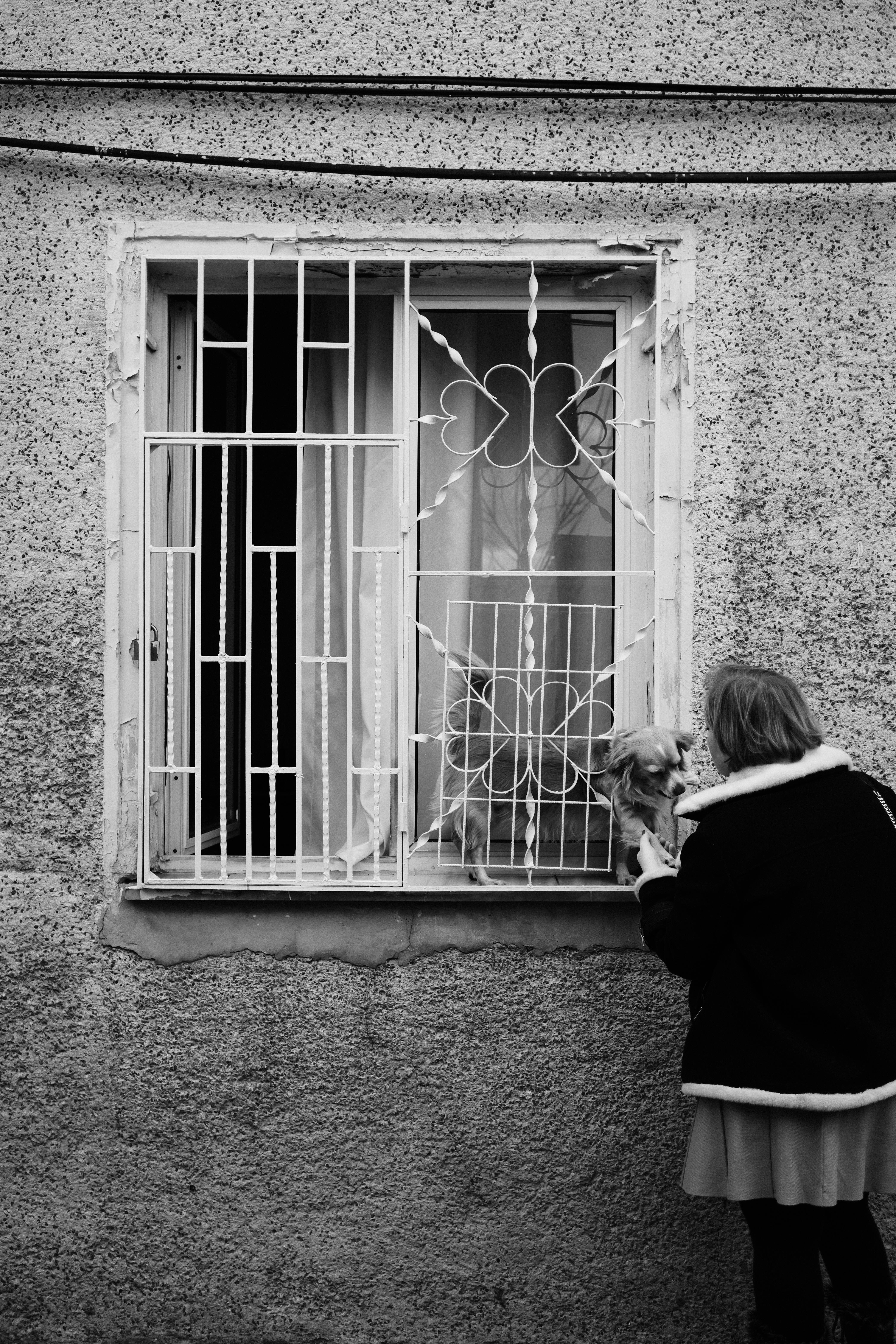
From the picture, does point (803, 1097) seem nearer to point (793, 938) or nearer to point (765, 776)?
point (793, 938)

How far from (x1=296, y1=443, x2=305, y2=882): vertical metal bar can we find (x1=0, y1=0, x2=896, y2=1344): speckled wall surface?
1.21ft

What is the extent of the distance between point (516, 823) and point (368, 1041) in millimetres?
774

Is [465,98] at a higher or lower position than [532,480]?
higher

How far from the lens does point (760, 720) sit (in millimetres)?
2322

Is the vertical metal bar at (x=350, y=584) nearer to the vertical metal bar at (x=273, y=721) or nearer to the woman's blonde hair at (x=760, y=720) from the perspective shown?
the vertical metal bar at (x=273, y=721)

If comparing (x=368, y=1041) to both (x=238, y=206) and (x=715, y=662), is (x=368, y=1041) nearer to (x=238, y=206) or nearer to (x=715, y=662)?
(x=715, y=662)

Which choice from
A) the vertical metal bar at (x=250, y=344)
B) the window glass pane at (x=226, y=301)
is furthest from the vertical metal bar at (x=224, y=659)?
the window glass pane at (x=226, y=301)

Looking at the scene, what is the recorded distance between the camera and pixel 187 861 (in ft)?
10.5

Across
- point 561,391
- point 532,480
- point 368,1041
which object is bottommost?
point 368,1041

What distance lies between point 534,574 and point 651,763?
0.70 meters

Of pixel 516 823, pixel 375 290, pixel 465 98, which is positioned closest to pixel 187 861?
pixel 516 823

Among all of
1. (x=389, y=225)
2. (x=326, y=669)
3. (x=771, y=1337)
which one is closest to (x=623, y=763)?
(x=326, y=669)

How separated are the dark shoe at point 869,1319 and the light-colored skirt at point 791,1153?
25 centimetres

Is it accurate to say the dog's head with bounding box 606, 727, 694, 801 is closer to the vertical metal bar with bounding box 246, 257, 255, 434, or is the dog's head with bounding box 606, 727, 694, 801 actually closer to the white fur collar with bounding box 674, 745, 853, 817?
the white fur collar with bounding box 674, 745, 853, 817
